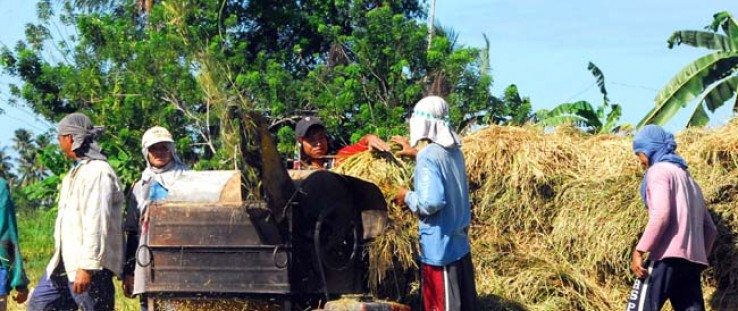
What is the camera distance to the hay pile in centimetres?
762

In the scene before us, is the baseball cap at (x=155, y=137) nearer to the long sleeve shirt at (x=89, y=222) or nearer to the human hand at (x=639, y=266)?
the long sleeve shirt at (x=89, y=222)

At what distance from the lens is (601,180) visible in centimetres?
795

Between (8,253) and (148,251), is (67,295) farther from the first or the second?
(148,251)

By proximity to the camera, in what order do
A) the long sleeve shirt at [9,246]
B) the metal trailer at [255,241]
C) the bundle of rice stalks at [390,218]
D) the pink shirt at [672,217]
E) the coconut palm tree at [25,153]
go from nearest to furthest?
the metal trailer at [255,241]
the pink shirt at [672,217]
the bundle of rice stalks at [390,218]
the long sleeve shirt at [9,246]
the coconut palm tree at [25,153]

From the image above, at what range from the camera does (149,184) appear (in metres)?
7.50

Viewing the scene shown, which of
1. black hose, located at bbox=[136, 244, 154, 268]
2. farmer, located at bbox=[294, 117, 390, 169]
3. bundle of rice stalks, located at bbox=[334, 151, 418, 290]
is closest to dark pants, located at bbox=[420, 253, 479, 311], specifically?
bundle of rice stalks, located at bbox=[334, 151, 418, 290]

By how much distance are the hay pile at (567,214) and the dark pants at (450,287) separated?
50 cm

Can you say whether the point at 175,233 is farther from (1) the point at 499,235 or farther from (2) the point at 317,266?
(1) the point at 499,235

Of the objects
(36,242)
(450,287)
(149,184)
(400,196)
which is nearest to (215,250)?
(149,184)

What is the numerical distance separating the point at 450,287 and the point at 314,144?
1.61m

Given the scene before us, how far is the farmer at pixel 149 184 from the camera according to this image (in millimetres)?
7414

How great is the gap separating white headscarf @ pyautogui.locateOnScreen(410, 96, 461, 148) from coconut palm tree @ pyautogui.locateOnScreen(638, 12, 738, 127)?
363 inches

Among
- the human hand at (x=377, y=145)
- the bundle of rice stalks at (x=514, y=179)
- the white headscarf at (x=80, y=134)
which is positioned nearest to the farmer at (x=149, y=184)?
the white headscarf at (x=80, y=134)

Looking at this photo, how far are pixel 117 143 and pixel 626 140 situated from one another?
12116 millimetres
